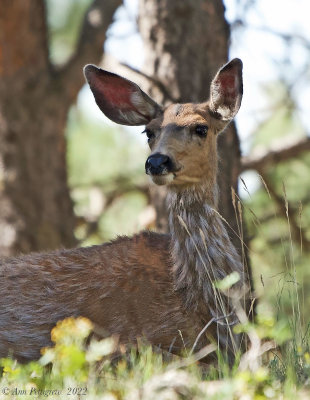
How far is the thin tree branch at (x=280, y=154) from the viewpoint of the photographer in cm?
1040

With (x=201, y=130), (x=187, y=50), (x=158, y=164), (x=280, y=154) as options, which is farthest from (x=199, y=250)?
(x=280, y=154)

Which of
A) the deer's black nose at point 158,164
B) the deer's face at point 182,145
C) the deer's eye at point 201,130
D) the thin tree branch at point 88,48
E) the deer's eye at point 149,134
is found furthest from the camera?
the thin tree branch at point 88,48

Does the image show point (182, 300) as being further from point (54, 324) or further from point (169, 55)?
point (169, 55)

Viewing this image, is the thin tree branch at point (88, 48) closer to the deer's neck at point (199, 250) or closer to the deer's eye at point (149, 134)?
the deer's eye at point (149, 134)

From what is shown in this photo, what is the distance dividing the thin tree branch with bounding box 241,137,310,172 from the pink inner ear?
3944 mm

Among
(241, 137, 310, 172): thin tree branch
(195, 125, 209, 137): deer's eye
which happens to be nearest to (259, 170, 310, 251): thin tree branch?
(241, 137, 310, 172): thin tree branch

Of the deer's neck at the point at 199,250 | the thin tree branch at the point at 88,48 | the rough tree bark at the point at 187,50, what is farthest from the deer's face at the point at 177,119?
the thin tree branch at the point at 88,48

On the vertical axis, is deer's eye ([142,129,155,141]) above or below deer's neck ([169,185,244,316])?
above

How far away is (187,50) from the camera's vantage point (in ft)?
25.9

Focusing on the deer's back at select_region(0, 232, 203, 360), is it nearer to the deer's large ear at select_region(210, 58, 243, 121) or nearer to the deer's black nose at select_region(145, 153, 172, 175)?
the deer's black nose at select_region(145, 153, 172, 175)

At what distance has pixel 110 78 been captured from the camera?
260 inches

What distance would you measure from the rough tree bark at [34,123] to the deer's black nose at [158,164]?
457 centimetres

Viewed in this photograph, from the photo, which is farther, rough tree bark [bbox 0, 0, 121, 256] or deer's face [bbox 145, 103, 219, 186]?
rough tree bark [bbox 0, 0, 121, 256]

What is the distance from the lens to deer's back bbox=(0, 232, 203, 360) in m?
5.60
